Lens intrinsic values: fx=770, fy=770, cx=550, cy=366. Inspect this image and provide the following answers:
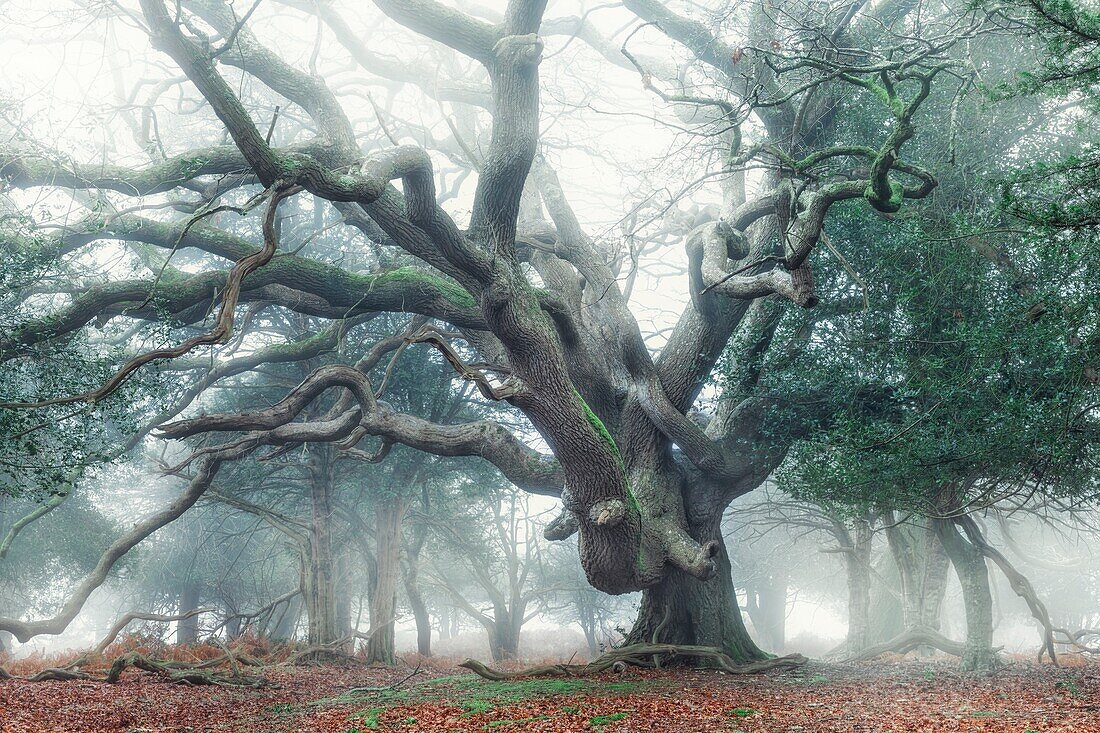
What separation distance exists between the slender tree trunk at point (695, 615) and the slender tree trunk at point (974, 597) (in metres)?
3.62

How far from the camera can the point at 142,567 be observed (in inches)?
960

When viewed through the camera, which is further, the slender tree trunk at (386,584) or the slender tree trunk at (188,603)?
the slender tree trunk at (188,603)

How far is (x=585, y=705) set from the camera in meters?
7.75

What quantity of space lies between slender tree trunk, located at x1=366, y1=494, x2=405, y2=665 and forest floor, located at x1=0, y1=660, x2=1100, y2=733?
498cm

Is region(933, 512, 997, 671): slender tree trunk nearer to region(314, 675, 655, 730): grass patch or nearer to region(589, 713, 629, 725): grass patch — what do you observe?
region(314, 675, 655, 730): grass patch

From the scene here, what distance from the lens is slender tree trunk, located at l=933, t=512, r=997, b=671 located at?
12.8 metres

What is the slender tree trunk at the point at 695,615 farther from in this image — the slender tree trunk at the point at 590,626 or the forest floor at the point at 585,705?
the slender tree trunk at the point at 590,626

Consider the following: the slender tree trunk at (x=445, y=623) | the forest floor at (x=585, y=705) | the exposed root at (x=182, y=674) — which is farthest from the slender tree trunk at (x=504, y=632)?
the slender tree trunk at (x=445, y=623)

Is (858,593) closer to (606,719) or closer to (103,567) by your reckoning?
(606,719)

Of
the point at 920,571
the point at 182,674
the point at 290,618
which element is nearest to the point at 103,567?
the point at 182,674

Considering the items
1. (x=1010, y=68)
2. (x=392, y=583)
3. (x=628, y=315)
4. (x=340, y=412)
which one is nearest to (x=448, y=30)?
(x=628, y=315)

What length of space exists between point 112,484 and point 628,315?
1983 centimetres

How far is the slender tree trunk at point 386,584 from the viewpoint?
16.9m

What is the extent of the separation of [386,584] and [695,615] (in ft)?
25.7
